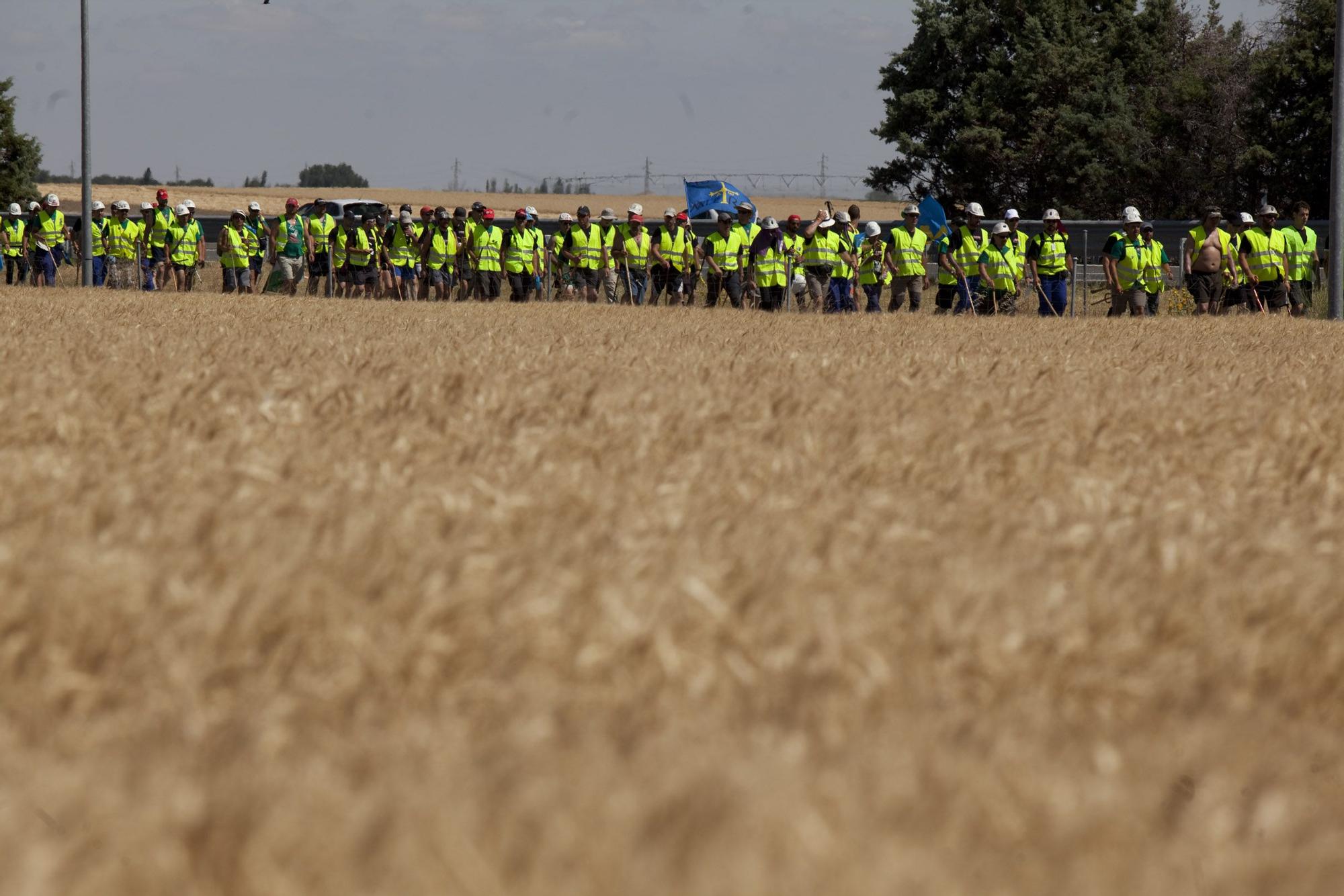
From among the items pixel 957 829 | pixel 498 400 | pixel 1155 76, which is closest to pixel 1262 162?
pixel 1155 76

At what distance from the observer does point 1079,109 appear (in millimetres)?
61500

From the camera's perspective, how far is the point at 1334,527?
4.30 m

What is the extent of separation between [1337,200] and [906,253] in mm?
6005

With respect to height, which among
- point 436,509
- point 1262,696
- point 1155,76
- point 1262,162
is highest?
point 1155,76

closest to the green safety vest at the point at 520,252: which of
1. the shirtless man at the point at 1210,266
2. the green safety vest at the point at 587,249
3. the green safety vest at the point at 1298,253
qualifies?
the green safety vest at the point at 587,249

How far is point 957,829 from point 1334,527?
268cm

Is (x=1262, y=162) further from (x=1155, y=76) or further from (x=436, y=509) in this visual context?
(x=436, y=509)

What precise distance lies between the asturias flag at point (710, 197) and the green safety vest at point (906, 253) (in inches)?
A: 983

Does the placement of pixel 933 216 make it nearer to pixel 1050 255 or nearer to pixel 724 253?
pixel 724 253

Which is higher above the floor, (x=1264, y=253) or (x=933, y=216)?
(x=933, y=216)

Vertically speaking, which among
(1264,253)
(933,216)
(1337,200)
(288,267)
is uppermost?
(933,216)

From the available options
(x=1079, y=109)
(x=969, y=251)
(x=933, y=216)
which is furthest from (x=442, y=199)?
(x=969, y=251)

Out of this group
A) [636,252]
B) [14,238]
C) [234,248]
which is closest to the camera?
[636,252]

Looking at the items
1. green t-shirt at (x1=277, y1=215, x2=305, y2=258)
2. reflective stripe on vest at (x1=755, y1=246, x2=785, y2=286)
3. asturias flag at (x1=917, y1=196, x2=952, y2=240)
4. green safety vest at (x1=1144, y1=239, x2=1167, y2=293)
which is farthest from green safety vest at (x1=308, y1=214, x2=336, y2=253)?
green safety vest at (x1=1144, y1=239, x2=1167, y2=293)
